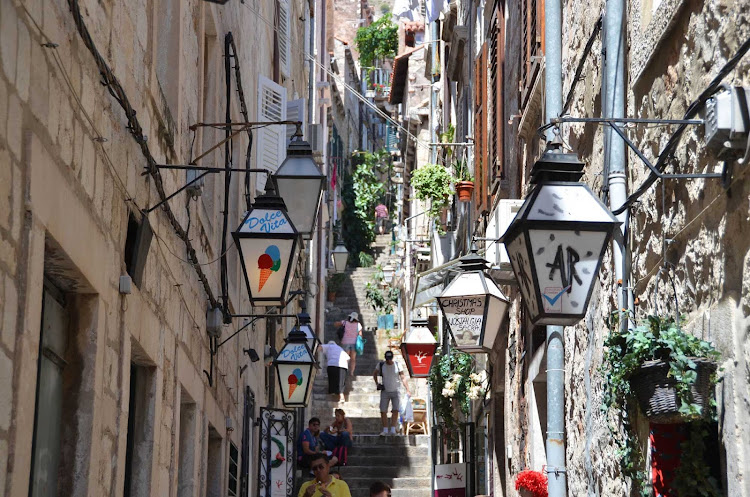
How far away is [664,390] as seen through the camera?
544cm

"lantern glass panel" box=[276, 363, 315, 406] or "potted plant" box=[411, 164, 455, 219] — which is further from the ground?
"potted plant" box=[411, 164, 455, 219]

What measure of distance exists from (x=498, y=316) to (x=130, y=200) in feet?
16.7

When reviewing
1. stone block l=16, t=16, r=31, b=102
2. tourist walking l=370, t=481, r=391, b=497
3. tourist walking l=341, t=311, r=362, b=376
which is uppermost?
tourist walking l=341, t=311, r=362, b=376

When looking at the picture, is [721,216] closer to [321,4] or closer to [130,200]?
[130,200]

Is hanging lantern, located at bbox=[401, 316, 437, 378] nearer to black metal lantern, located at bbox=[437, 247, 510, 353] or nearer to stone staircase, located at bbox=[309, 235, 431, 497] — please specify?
stone staircase, located at bbox=[309, 235, 431, 497]

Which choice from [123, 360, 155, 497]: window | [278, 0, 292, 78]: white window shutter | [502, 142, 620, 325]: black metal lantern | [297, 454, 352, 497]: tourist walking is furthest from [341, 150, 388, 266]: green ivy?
[502, 142, 620, 325]: black metal lantern

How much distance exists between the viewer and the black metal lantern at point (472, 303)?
10.4 meters

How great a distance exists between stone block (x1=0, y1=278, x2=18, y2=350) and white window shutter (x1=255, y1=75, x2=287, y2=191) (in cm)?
959

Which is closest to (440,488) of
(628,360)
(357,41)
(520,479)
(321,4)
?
(520,479)

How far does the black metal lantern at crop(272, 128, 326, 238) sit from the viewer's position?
30.1 feet

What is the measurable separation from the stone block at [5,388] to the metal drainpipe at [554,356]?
4.87m

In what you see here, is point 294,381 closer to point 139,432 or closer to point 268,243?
point 268,243

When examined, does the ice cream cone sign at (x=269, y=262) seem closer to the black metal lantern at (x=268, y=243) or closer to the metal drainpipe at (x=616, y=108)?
the black metal lantern at (x=268, y=243)

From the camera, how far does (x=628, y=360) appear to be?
18.9 feet
